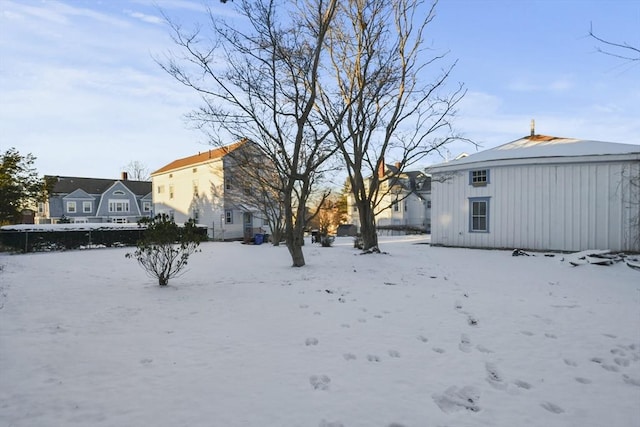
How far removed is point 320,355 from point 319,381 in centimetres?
58

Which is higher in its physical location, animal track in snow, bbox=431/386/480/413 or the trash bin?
the trash bin

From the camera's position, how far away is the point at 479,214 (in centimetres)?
1552

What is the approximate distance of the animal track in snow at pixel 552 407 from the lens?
2.83m

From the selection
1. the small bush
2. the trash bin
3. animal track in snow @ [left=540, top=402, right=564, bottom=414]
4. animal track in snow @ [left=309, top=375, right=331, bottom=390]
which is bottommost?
animal track in snow @ [left=540, top=402, right=564, bottom=414]

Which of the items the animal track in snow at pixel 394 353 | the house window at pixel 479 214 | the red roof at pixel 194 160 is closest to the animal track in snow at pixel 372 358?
the animal track in snow at pixel 394 353

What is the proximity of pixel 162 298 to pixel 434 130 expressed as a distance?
467 inches

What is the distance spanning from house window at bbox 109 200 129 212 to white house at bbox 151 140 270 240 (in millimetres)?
9446

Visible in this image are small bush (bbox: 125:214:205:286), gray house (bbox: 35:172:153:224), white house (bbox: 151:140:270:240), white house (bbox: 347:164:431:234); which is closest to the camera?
small bush (bbox: 125:214:205:286)

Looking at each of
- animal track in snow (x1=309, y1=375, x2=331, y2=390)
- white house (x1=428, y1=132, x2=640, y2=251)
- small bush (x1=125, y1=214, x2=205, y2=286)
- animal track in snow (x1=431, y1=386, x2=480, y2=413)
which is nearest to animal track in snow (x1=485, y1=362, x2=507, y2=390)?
animal track in snow (x1=431, y1=386, x2=480, y2=413)

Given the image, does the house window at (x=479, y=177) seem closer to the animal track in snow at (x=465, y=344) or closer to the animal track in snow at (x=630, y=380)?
Answer: the animal track in snow at (x=465, y=344)

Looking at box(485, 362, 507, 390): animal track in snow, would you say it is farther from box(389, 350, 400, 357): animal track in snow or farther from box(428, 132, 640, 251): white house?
box(428, 132, 640, 251): white house

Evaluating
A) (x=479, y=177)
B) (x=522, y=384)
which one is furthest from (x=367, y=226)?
(x=522, y=384)

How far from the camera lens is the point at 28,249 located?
16922 millimetres

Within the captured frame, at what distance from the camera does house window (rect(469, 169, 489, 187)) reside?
→ 49.9ft
